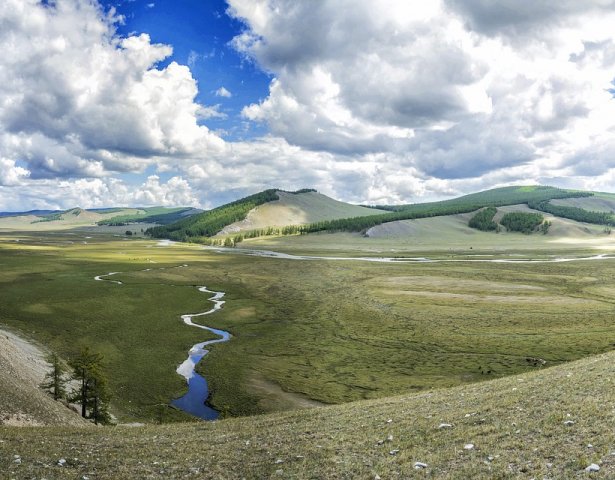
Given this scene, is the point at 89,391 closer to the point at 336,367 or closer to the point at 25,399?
the point at 25,399

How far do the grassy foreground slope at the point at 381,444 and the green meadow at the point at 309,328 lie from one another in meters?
18.4

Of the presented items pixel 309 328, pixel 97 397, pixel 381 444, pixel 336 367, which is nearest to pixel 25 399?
pixel 97 397

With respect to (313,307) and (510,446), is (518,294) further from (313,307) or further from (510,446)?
(510,446)

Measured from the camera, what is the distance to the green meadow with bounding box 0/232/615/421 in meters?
49.5

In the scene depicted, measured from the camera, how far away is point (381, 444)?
68.8 feet

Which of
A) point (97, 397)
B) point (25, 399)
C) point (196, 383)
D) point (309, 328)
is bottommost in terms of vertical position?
point (196, 383)

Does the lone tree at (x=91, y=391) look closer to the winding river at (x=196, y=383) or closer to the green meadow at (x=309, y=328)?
the green meadow at (x=309, y=328)

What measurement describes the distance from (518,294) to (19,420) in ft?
A: 327

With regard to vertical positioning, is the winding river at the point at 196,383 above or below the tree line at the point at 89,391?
below

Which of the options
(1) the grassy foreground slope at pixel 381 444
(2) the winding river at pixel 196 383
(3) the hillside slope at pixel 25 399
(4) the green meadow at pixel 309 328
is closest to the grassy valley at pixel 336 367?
(1) the grassy foreground slope at pixel 381 444

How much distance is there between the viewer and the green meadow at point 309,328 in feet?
162

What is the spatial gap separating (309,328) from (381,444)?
54043mm

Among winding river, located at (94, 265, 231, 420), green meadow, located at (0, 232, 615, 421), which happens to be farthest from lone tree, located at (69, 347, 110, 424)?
winding river, located at (94, 265, 231, 420)

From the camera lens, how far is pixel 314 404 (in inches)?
1732
